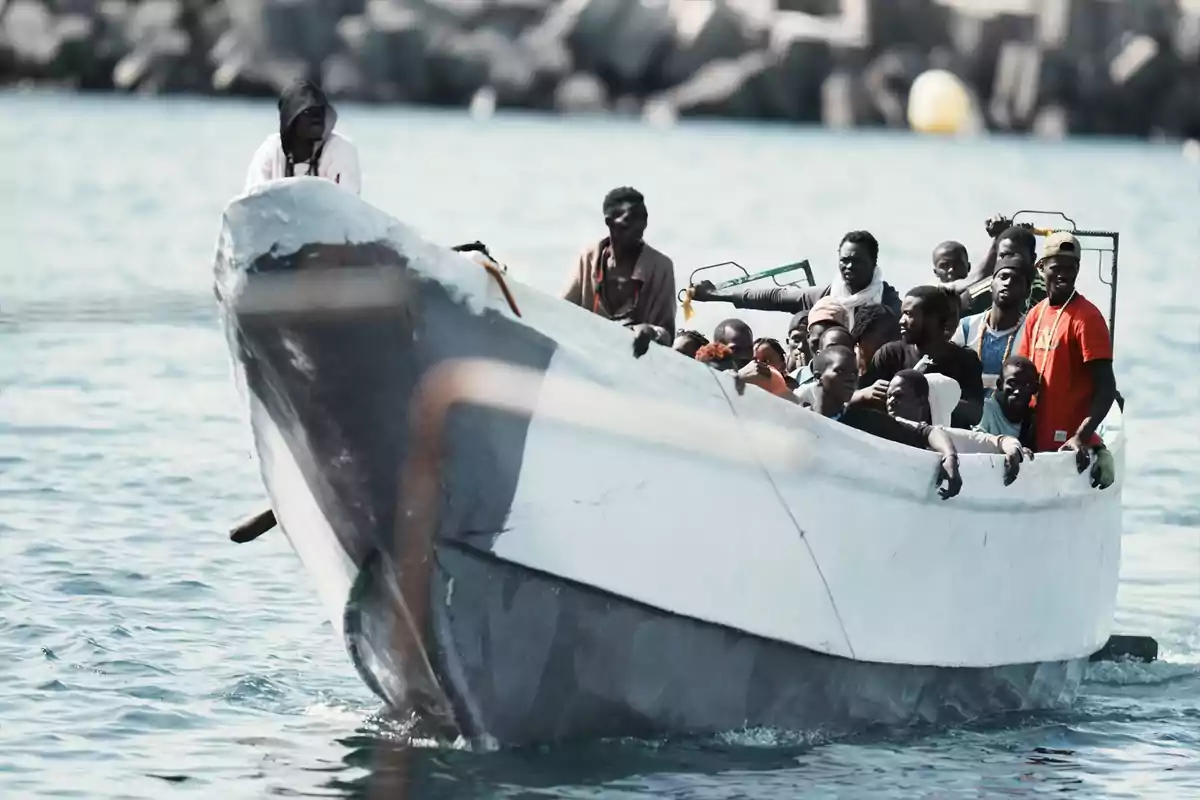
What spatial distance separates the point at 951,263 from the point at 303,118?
5.54 metres

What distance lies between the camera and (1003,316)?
12477 mm

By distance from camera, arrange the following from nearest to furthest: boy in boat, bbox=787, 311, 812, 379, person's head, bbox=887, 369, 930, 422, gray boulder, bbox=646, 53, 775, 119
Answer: person's head, bbox=887, 369, 930, 422, boy in boat, bbox=787, 311, 812, 379, gray boulder, bbox=646, 53, 775, 119

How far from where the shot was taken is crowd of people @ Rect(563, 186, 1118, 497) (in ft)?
36.2

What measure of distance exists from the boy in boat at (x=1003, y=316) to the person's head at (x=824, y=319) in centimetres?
56

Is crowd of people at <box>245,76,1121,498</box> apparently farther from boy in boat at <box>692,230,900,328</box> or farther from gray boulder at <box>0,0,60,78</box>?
gray boulder at <box>0,0,60,78</box>

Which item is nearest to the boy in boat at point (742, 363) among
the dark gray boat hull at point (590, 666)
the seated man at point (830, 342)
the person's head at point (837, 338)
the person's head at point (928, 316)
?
the seated man at point (830, 342)

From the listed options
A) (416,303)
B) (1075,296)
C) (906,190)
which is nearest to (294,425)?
(416,303)

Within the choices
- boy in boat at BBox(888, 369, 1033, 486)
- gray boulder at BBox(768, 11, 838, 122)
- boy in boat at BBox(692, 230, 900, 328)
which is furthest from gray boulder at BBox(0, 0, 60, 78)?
boy in boat at BBox(888, 369, 1033, 486)

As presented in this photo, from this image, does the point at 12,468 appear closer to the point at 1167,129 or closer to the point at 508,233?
the point at 508,233

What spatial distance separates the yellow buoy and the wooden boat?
10362 cm

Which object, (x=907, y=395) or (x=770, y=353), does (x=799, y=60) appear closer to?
(x=770, y=353)

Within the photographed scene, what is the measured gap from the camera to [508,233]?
166 ft

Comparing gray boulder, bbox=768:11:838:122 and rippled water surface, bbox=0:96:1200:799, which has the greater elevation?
gray boulder, bbox=768:11:838:122

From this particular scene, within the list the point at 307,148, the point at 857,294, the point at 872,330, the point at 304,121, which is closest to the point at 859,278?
the point at 857,294
